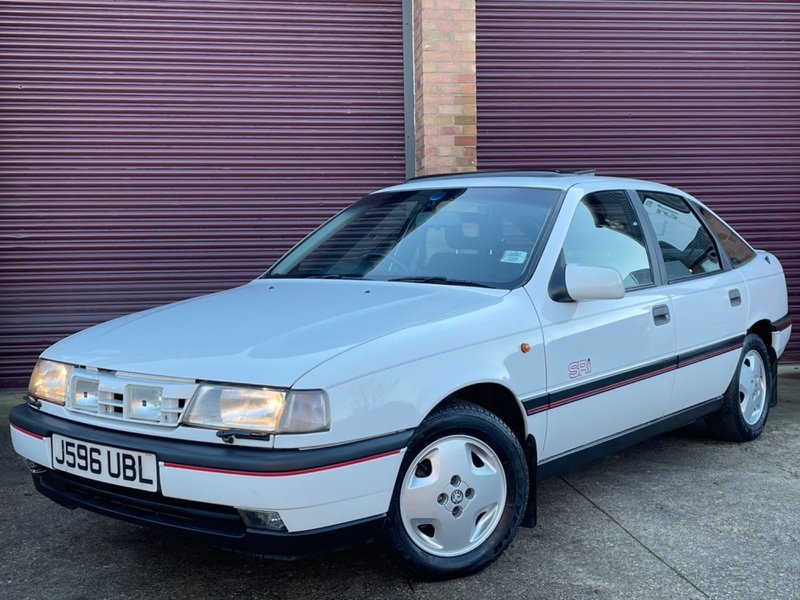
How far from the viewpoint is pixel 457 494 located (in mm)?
3033

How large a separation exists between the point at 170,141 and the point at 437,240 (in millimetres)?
3674

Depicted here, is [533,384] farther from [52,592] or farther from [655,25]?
[655,25]

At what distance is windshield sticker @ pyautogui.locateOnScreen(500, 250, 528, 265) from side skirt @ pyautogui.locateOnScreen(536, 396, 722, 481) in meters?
0.82

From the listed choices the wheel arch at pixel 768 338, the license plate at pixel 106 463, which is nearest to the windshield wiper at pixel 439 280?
the license plate at pixel 106 463

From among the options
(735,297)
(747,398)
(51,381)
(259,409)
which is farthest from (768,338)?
(51,381)

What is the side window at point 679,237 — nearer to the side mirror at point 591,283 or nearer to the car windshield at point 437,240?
the car windshield at point 437,240

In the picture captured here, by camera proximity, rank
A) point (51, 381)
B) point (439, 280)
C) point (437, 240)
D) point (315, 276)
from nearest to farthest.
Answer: point (51, 381), point (439, 280), point (437, 240), point (315, 276)

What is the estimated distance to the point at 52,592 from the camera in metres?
3.08

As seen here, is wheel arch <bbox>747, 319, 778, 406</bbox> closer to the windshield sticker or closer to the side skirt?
the side skirt

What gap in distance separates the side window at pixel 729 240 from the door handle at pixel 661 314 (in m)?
1.07

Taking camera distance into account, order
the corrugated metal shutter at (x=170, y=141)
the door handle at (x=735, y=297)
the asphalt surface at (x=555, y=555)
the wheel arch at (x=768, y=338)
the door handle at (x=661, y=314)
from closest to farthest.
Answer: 1. the asphalt surface at (x=555, y=555)
2. the door handle at (x=661, y=314)
3. the door handle at (x=735, y=297)
4. the wheel arch at (x=768, y=338)
5. the corrugated metal shutter at (x=170, y=141)

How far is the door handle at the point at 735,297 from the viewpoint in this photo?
15.1 feet

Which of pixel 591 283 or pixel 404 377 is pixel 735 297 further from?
pixel 404 377

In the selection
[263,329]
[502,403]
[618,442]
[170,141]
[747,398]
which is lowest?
[747,398]
